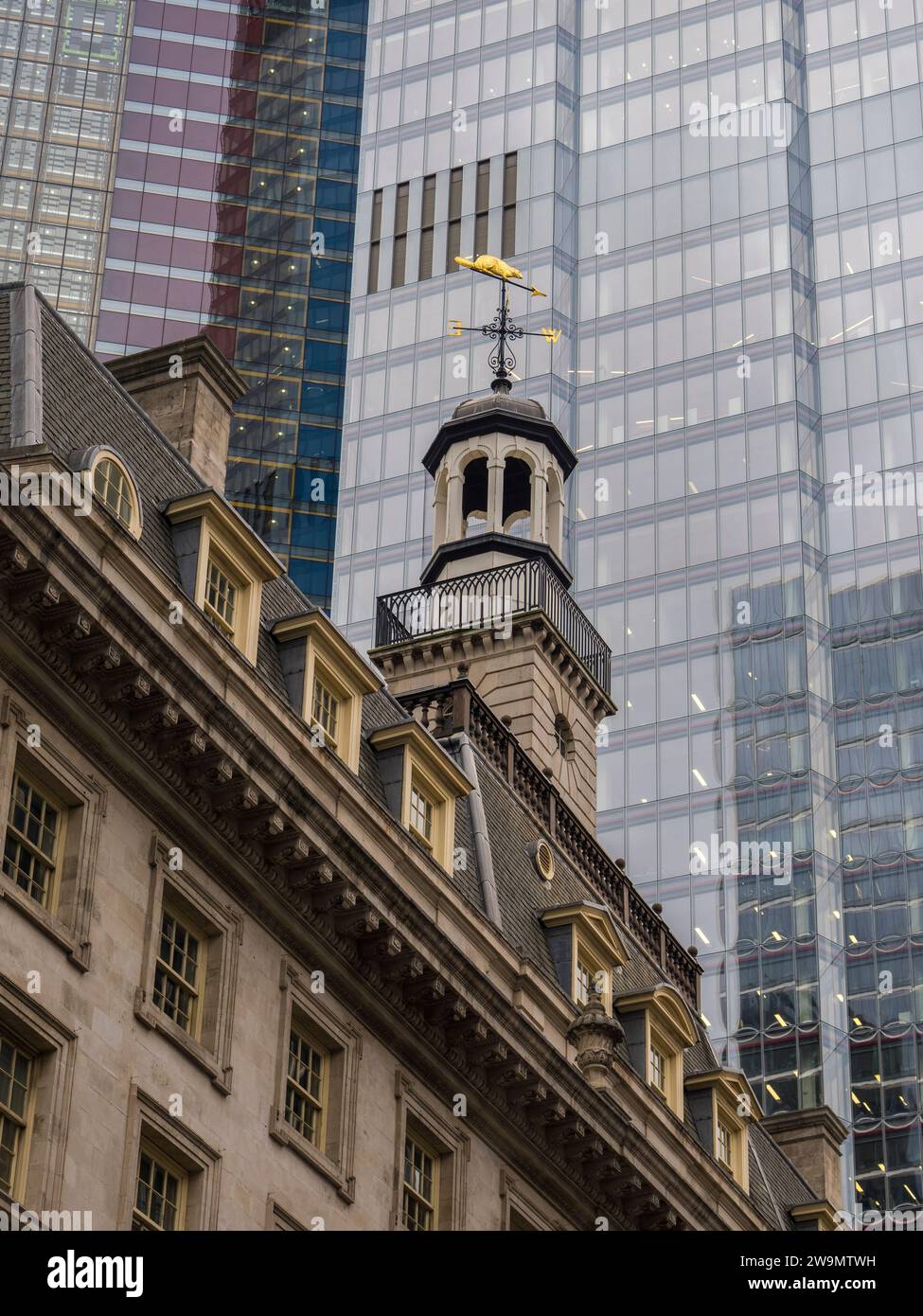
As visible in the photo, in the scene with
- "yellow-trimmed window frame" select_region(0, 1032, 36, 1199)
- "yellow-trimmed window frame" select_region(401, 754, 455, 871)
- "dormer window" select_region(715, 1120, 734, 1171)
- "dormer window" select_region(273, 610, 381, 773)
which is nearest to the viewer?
"yellow-trimmed window frame" select_region(0, 1032, 36, 1199)

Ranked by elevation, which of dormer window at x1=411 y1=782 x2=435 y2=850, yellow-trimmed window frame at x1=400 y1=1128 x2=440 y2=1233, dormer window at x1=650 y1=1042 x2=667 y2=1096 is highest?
dormer window at x1=411 y1=782 x2=435 y2=850

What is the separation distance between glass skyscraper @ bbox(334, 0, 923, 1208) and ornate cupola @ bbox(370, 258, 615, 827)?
174ft

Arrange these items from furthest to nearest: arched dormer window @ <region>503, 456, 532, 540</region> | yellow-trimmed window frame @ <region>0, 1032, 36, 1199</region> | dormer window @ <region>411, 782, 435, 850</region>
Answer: arched dormer window @ <region>503, 456, 532, 540</region> < dormer window @ <region>411, 782, 435, 850</region> < yellow-trimmed window frame @ <region>0, 1032, 36, 1199</region>

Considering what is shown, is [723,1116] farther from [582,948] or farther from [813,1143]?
[813,1143]

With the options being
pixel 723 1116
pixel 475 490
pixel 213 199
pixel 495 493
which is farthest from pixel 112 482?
pixel 213 199

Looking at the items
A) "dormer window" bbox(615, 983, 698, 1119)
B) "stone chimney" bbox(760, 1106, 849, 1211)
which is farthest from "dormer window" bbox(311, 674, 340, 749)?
"stone chimney" bbox(760, 1106, 849, 1211)

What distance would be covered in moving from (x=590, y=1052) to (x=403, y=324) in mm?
112547

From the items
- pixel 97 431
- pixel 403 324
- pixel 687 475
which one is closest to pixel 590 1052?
pixel 97 431

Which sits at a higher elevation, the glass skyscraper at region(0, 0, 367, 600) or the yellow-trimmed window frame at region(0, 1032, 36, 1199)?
the glass skyscraper at region(0, 0, 367, 600)

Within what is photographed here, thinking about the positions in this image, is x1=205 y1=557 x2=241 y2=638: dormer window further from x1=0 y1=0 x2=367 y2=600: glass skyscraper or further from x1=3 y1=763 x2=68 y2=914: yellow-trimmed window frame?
x1=0 y1=0 x2=367 y2=600: glass skyscraper

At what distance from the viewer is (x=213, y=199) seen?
154 metres

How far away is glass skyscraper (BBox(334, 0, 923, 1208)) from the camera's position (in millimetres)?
113688

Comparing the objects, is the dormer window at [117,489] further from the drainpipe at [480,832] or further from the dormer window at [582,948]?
the dormer window at [582,948]

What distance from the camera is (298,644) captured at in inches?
1339
